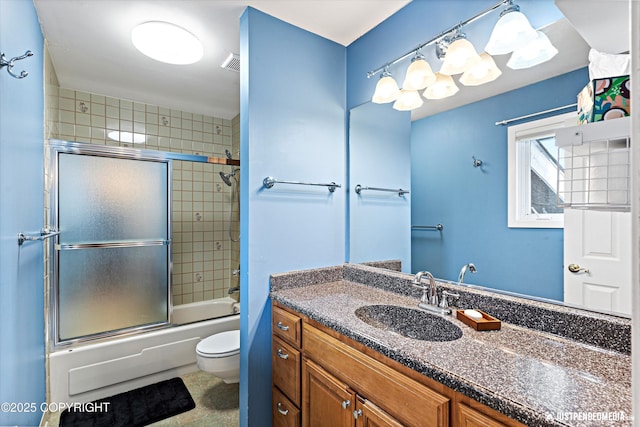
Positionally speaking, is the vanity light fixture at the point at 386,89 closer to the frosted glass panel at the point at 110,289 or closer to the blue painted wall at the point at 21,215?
the blue painted wall at the point at 21,215

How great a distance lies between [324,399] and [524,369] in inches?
29.7

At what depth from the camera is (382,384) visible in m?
0.93

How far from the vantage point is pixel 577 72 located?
995mm

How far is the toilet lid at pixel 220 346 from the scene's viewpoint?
6.48 feet

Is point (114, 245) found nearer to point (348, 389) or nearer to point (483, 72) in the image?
point (348, 389)

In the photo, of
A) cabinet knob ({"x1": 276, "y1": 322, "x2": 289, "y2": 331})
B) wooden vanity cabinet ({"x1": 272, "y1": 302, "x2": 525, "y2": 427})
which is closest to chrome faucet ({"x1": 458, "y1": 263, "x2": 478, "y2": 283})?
wooden vanity cabinet ({"x1": 272, "y1": 302, "x2": 525, "y2": 427})

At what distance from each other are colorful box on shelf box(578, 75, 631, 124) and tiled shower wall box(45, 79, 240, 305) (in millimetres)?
3202

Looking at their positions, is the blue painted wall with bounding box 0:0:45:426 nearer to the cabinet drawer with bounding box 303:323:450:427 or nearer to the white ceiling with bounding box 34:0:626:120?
the white ceiling with bounding box 34:0:626:120

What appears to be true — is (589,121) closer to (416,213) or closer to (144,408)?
(416,213)

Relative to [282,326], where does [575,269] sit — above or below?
above

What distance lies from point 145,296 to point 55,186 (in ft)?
3.40

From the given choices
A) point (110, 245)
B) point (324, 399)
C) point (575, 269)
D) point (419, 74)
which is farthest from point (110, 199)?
point (575, 269)

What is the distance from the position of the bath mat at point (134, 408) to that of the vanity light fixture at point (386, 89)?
7.71 feet

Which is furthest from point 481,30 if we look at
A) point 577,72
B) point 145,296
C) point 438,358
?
point 145,296
